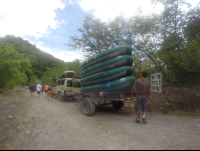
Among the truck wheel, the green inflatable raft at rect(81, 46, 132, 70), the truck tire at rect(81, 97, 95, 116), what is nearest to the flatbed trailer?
the truck tire at rect(81, 97, 95, 116)

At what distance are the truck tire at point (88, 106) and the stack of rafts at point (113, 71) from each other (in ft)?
1.74

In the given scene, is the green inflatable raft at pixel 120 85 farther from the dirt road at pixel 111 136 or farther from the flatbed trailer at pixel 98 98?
the dirt road at pixel 111 136

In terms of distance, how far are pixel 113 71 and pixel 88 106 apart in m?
1.85

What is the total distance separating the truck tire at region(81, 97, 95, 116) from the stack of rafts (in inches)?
20.8

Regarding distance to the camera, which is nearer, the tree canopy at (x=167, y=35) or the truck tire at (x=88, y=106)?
the truck tire at (x=88, y=106)

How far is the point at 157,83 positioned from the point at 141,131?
10.8ft

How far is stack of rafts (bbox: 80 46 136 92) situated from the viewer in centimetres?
509

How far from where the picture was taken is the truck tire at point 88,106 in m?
5.50

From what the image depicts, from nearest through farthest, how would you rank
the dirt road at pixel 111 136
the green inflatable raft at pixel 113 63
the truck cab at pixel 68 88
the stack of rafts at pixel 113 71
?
the dirt road at pixel 111 136 < the stack of rafts at pixel 113 71 < the green inflatable raft at pixel 113 63 < the truck cab at pixel 68 88

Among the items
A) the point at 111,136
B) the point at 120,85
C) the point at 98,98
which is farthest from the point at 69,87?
the point at 111,136

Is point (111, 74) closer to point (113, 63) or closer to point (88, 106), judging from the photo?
point (113, 63)

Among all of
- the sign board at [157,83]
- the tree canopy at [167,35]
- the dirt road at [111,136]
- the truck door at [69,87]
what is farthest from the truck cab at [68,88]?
the sign board at [157,83]

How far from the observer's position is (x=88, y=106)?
5.70m

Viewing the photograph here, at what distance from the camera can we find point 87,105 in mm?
5809
